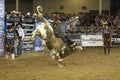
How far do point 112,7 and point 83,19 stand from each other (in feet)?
42.7

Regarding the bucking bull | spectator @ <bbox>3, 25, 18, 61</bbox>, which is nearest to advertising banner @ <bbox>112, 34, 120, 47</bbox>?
spectator @ <bbox>3, 25, 18, 61</bbox>

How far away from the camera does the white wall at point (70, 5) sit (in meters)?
37.7

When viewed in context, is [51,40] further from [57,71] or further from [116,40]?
[116,40]

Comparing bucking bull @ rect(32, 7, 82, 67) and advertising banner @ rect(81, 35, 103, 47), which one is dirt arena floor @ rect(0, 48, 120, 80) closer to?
bucking bull @ rect(32, 7, 82, 67)

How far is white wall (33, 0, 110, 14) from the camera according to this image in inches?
1484

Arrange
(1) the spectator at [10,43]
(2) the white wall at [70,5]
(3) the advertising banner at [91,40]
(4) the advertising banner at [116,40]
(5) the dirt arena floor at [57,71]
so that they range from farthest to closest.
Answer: (2) the white wall at [70,5] → (4) the advertising banner at [116,40] → (3) the advertising banner at [91,40] → (1) the spectator at [10,43] → (5) the dirt arena floor at [57,71]

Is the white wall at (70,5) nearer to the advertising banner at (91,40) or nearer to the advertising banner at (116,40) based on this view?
the advertising banner at (116,40)

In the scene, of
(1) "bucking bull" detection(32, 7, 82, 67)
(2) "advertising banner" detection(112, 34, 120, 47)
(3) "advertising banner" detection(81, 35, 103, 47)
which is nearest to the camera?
(1) "bucking bull" detection(32, 7, 82, 67)

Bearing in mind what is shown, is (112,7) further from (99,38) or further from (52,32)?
(52,32)

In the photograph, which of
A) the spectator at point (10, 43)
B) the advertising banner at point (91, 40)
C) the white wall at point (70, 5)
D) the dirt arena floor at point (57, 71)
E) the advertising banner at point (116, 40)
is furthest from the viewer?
the white wall at point (70, 5)

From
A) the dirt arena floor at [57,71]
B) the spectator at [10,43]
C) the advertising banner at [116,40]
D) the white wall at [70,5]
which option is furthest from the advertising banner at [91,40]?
the white wall at [70,5]

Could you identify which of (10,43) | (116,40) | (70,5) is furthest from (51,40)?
(70,5)

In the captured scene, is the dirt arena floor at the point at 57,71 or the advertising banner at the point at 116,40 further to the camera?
the advertising banner at the point at 116,40

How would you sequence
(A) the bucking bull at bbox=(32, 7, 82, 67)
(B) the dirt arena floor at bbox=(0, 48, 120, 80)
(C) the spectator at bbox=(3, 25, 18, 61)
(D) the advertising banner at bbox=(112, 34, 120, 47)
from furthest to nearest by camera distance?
(D) the advertising banner at bbox=(112, 34, 120, 47), (C) the spectator at bbox=(3, 25, 18, 61), (A) the bucking bull at bbox=(32, 7, 82, 67), (B) the dirt arena floor at bbox=(0, 48, 120, 80)
